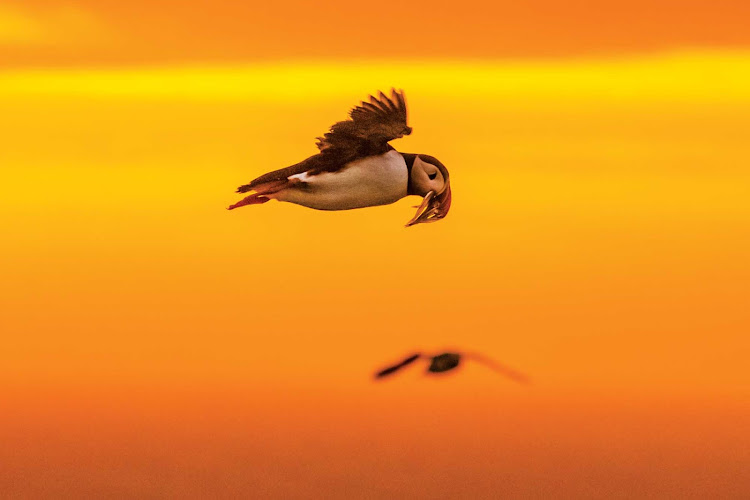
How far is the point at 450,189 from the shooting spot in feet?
27.8

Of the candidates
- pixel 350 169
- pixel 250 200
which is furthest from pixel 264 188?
pixel 350 169

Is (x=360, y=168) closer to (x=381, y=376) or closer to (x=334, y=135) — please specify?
(x=334, y=135)

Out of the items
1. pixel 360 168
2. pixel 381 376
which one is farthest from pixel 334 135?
pixel 381 376

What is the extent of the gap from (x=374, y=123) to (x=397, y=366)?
5.05ft

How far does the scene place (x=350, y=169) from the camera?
26.6 feet

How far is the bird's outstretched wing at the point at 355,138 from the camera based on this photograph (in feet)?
26.4

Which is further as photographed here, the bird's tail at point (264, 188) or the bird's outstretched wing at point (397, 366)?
the bird's outstretched wing at point (397, 366)

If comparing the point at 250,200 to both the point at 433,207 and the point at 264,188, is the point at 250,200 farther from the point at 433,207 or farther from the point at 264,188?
the point at 433,207

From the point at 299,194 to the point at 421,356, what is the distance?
4.49 feet

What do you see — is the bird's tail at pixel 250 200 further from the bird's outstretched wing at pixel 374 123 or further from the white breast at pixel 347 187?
the bird's outstretched wing at pixel 374 123

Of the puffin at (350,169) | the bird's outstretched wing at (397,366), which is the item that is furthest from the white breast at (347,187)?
the bird's outstretched wing at (397,366)

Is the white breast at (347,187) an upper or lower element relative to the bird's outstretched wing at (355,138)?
lower

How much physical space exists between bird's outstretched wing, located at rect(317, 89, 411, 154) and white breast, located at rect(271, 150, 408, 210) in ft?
0.46

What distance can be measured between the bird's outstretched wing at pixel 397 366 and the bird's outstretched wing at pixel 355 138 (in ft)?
4.25
